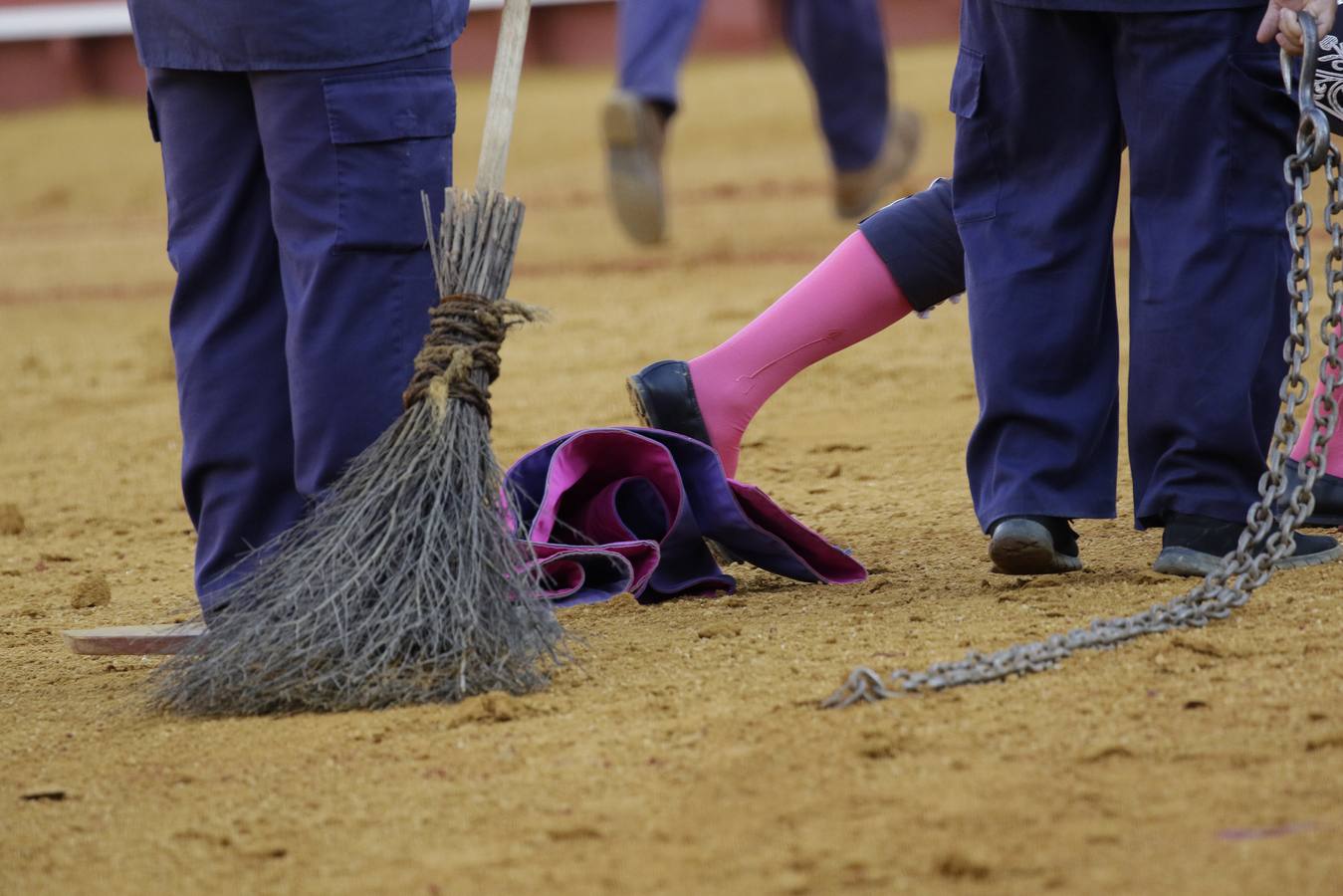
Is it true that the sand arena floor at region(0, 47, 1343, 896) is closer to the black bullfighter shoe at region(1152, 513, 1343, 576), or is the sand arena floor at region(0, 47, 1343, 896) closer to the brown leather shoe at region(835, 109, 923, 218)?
the black bullfighter shoe at region(1152, 513, 1343, 576)

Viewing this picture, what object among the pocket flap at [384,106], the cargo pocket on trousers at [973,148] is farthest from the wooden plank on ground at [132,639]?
the cargo pocket on trousers at [973,148]

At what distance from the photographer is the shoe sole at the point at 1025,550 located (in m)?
3.04

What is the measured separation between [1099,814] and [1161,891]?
20 cm

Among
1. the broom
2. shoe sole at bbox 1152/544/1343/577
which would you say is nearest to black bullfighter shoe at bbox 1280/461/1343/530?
shoe sole at bbox 1152/544/1343/577

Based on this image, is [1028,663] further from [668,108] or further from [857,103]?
[857,103]

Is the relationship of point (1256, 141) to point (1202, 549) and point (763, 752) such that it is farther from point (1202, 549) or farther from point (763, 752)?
point (763, 752)

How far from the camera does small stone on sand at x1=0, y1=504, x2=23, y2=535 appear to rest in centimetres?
432

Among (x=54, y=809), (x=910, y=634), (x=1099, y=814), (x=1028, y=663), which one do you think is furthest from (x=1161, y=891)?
(x=54, y=809)

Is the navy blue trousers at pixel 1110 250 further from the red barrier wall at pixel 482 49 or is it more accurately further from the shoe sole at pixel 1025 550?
the red barrier wall at pixel 482 49

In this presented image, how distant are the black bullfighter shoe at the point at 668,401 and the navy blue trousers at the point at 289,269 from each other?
529mm

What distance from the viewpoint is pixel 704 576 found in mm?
3205

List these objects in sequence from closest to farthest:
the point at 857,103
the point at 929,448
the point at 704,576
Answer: the point at 704,576 → the point at 929,448 → the point at 857,103

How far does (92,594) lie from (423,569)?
1.09 meters

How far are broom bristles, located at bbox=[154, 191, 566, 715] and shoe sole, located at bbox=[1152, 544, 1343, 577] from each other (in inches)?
38.0
